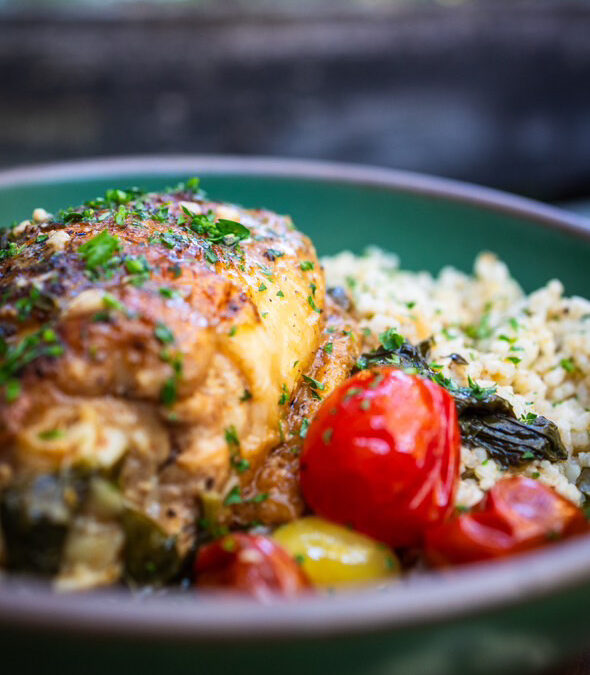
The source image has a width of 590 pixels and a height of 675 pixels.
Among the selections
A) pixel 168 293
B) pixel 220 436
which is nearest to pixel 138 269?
pixel 168 293

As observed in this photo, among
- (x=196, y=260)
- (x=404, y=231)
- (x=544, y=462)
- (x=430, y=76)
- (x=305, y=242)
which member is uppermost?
(x=430, y=76)

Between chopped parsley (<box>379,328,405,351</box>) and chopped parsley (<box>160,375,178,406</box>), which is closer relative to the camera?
chopped parsley (<box>160,375,178,406</box>)

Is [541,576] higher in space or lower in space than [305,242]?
lower

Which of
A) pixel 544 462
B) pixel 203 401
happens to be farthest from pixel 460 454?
pixel 203 401

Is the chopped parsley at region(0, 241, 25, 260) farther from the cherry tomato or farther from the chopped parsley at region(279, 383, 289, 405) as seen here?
the cherry tomato

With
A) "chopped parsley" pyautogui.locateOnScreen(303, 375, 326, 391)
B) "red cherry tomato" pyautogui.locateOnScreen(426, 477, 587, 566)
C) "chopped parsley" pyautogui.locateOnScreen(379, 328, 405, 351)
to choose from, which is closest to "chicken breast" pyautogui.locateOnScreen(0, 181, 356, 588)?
"chopped parsley" pyautogui.locateOnScreen(303, 375, 326, 391)

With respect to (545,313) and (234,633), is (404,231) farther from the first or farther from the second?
(234,633)

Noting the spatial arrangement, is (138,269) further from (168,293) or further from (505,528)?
(505,528)

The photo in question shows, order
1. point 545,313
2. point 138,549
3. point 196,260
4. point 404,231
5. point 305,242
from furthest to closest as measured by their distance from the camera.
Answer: point 404,231, point 545,313, point 305,242, point 196,260, point 138,549
